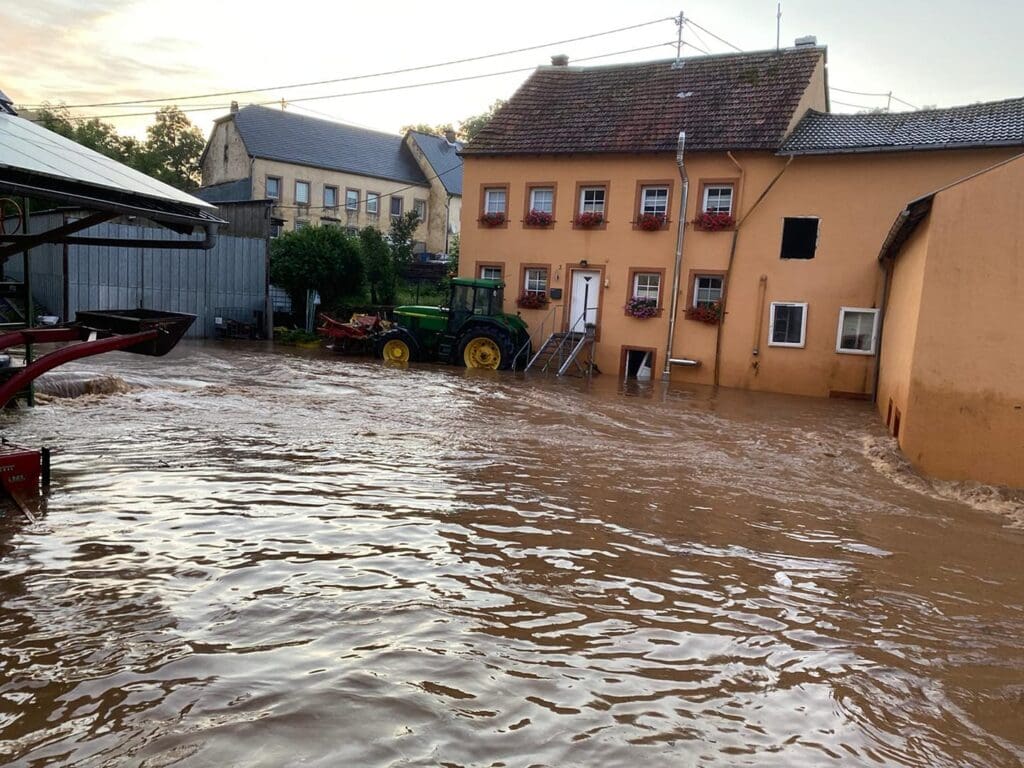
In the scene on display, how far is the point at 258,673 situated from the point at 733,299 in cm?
1661

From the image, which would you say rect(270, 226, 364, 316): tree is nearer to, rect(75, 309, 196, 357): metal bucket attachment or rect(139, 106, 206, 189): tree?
rect(75, 309, 196, 357): metal bucket attachment

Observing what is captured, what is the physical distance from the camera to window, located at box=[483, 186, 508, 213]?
21.4 m

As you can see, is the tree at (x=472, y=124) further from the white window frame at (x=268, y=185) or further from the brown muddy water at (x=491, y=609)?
the brown muddy water at (x=491, y=609)

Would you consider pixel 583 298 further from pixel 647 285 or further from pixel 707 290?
pixel 707 290

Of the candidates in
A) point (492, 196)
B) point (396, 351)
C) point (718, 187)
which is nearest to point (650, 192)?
point (718, 187)

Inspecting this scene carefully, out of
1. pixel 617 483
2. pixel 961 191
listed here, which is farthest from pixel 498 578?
pixel 961 191

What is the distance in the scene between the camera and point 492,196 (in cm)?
2167

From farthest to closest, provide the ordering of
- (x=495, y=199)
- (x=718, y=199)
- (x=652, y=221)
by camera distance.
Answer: (x=495, y=199), (x=652, y=221), (x=718, y=199)

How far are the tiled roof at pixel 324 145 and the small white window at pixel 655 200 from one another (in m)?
23.5

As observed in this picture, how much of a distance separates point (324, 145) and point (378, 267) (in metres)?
16.0

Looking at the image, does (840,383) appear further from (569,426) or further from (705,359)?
(569,426)

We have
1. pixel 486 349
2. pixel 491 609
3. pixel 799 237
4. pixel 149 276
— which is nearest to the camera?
pixel 491 609

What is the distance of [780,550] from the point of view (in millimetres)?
5637

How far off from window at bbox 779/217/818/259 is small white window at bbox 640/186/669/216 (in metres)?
2.88
